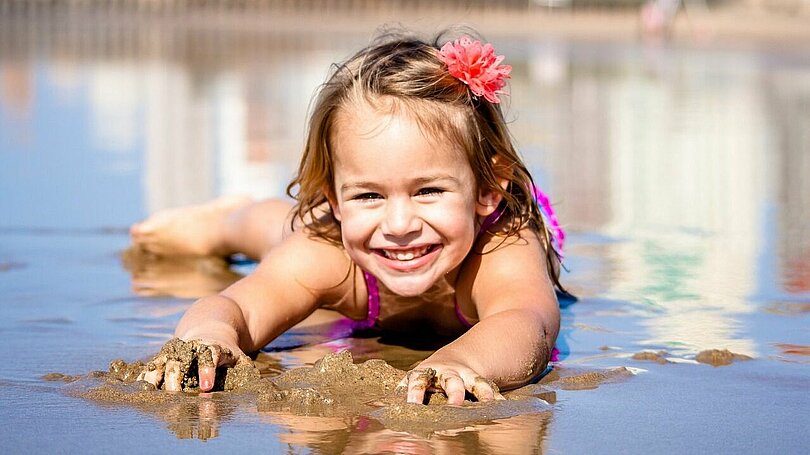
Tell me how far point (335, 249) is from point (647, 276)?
129cm

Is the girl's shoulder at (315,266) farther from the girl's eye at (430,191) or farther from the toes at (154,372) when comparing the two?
the toes at (154,372)

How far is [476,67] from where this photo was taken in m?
3.25

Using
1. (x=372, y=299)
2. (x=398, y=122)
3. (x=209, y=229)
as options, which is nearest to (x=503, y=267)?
(x=372, y=299)

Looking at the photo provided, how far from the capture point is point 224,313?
10.5ft

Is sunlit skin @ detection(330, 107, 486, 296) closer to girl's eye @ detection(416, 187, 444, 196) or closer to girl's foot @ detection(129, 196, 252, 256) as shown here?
girl's eye @ detection(416, 187, 444, 196)

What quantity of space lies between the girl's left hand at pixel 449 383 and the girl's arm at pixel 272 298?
49 cm

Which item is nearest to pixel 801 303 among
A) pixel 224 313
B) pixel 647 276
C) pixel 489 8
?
pixel 647 276

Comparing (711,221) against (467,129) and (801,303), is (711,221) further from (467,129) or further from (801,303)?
(467,129)

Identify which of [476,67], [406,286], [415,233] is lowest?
[406,286]

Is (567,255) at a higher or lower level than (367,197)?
lower

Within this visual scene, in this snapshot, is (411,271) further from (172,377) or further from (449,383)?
(172,377)

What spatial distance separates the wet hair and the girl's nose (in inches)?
7.1

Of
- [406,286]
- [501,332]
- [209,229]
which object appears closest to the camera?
[501,332]

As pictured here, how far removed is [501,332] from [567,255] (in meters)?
1.87
